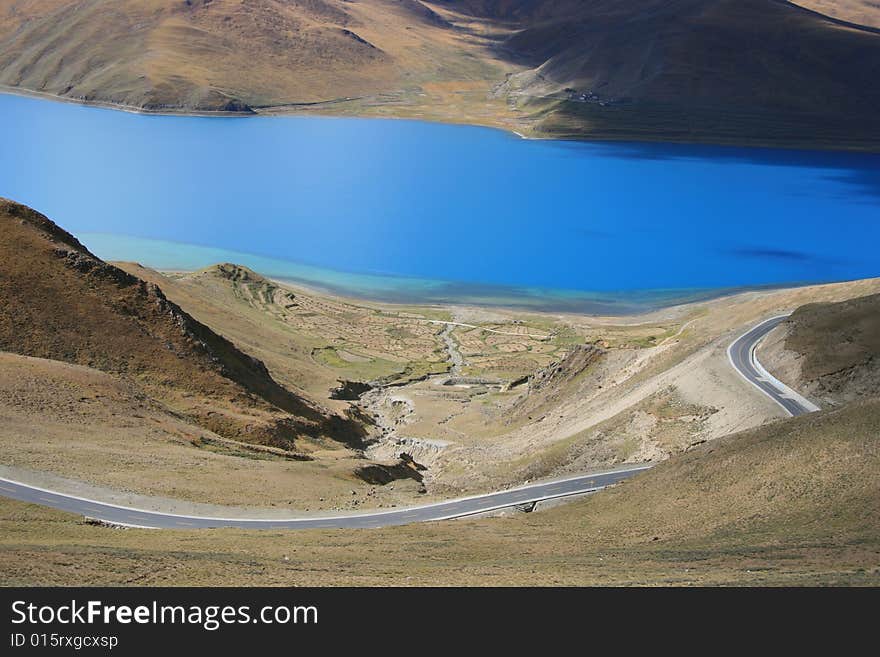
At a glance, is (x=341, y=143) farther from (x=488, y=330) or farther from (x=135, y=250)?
(x=488, y=330)

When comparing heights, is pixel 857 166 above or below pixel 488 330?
above

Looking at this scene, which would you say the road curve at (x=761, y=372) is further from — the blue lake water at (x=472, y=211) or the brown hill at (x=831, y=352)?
the blue lake water at (x=472, y=211)

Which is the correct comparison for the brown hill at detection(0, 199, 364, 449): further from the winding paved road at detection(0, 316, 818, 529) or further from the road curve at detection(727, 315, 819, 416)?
the road curve at detection(727, 315, 819, 416)

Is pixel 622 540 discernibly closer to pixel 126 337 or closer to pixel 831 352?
pixel 831 352

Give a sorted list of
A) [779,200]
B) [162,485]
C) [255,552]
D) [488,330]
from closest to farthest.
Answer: [255,552], [162,485], [488,330], [779,200]

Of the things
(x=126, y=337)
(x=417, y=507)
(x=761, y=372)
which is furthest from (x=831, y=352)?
(x=126, y=337)

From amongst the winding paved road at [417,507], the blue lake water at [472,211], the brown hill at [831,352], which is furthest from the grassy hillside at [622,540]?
the blue lake water at [472,211]

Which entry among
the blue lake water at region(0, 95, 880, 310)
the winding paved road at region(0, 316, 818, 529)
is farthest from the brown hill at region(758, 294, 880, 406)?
the blue lake water at region(0, 95, 880, 310)
